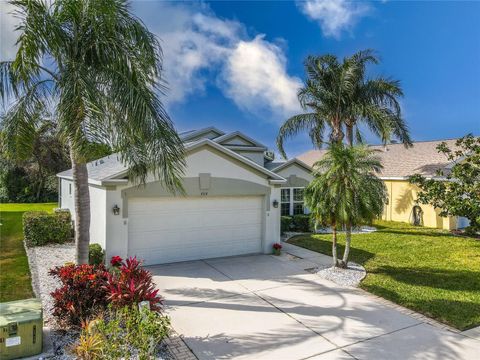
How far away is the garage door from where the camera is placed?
11.4m

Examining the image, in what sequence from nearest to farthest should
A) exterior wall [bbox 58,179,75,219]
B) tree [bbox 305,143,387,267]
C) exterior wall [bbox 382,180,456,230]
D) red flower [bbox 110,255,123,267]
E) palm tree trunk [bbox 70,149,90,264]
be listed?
palm tree trunk [bbox 70,149,90,264] < red flower [bbox 110,255,123,267] < tree [bbox 305,143,387,267] < exterior wall [bbox 58,179,75,219] < exterior wall [bbox 382,180,456,230]

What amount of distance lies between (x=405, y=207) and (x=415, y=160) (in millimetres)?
3981

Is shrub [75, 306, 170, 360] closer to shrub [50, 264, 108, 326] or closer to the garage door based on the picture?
shrub [50, 264, 108, 326]

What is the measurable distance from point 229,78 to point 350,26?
7066 mm

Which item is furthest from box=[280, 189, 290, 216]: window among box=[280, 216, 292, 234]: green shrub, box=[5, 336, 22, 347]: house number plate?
box=[5, 336, 22, 347]: house number plate

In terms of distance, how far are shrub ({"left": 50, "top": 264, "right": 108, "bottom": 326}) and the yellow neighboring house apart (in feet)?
61.7

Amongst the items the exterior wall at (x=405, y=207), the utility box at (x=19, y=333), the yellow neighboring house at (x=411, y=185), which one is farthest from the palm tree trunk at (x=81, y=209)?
the exterior wall at (x=405, y=207)

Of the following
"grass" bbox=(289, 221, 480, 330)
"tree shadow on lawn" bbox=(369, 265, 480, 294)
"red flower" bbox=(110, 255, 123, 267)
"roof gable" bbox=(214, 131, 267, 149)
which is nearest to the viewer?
"grass" bbox=(289, 221, 480, 330)

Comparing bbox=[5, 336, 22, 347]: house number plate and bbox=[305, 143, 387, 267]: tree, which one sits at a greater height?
bbox=[305, 143, 387, 267]: tree

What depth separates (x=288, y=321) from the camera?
7465 millimetres

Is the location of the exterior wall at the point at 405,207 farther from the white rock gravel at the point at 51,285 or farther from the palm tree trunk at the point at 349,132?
the white rock gravel at the point at 51,285

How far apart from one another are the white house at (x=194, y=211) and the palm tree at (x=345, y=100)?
326 inches

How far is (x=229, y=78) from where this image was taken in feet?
61.2

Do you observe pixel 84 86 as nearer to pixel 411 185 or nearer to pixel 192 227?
pixel 192 227
